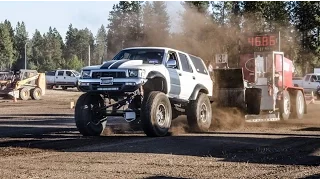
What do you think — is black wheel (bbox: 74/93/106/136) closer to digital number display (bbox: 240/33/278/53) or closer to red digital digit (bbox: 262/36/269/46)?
digital number display (bbox: 240/33/278/53)

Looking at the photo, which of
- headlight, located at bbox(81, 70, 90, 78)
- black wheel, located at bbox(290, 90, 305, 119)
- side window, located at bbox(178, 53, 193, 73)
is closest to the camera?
headlight, located at bbox(81, 70, 90, 78)

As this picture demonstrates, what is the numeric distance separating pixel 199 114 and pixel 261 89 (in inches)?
143

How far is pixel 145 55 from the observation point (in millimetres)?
13328

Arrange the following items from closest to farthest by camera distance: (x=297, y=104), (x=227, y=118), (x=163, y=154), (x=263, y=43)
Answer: (x=163, y=154)
(x=227, y=118)
(x=297, y=104)
(x=263, y=43)

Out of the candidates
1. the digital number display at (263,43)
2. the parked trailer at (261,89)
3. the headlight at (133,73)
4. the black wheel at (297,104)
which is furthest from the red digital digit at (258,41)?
the headlight at (133,73)

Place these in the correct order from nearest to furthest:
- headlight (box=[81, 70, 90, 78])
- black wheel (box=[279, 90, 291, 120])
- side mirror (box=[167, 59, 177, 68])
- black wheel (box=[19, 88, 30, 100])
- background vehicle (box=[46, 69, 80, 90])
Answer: headlight (box=[81, 70, 90, 78]), side mirror (box=[167, 59, 177, 68]), black wheel (box=[279, 90, 291, 120]), black wheel (box=[19, 88, 30, 100]), background vehicle (box=[46, 69, 80, 90])

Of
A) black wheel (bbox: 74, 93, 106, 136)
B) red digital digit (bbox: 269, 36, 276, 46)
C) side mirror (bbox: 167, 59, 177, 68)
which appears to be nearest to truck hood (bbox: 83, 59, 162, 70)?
side mirror (bbox: 167, 59, 177, 68)

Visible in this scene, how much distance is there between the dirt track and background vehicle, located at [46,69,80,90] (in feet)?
116

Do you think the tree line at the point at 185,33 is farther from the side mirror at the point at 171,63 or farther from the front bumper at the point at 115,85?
the front bumper at the point at 115,85

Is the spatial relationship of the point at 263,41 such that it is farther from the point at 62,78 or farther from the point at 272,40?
the point at 62,78

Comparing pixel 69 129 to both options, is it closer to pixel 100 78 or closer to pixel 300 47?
pixel 100 78

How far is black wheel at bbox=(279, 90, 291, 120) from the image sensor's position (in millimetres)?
17516

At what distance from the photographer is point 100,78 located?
11992mm

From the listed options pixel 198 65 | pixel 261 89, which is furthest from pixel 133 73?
pixel 261 89
